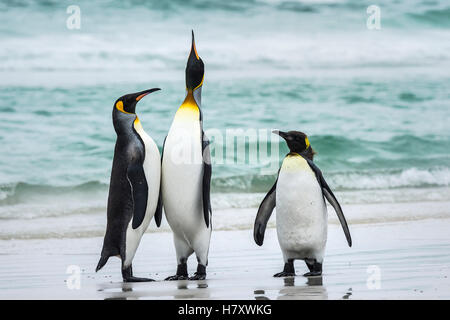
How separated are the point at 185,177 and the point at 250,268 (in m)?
0.83

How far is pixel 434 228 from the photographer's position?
22.4ft

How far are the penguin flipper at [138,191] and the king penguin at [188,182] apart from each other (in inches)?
10.2

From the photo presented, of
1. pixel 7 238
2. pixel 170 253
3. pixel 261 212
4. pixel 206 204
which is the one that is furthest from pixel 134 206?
pixel 7 238

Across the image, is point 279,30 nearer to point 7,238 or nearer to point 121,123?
point 7,238

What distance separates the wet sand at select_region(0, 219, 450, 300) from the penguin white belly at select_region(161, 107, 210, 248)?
370mm

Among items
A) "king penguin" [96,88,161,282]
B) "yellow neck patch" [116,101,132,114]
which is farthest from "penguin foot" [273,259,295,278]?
"yellow neck patch" [116,101,132,114]

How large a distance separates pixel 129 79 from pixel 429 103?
25.0 ft

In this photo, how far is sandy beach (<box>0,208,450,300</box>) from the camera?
14.0ft

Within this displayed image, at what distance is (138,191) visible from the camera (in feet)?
15.5

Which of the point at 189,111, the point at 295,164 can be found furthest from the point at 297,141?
the point at 189,111

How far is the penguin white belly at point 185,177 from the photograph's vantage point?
4.93 meters
